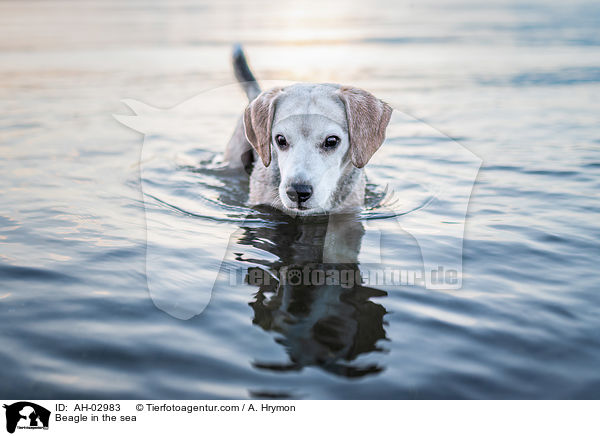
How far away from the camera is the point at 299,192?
426cm

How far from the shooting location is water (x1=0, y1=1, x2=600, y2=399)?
9.43 feet

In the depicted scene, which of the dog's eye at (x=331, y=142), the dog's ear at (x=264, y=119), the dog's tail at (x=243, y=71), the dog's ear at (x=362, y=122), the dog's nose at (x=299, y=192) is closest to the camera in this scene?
the dog's nose at (x=299, y=192)

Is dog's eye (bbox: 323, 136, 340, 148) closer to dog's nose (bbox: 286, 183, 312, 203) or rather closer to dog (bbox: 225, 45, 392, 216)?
dog (bbox: 225, 45, 392, 216)

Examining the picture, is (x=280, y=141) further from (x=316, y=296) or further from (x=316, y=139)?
(x=316, y=296)

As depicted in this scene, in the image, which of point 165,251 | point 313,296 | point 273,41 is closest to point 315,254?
point 313,296

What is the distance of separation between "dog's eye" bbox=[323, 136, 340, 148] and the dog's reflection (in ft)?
2.75

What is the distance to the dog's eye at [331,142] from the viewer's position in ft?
15.1

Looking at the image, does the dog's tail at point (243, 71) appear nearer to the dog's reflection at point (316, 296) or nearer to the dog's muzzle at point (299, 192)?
the dog's reflection at point (316, 296)
